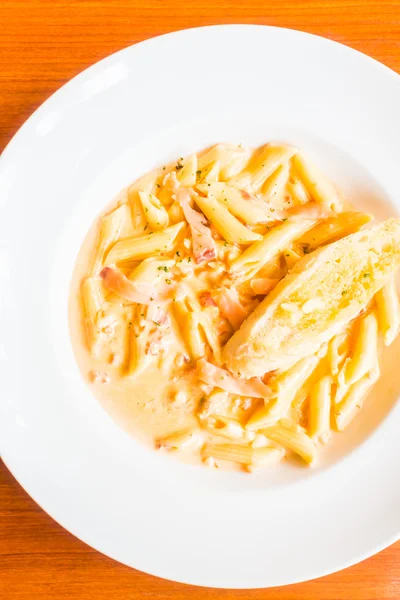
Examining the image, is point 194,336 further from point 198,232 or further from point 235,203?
point 235,203

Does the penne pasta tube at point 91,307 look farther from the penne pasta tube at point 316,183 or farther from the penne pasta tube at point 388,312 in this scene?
the penne pasta tube at point 388,312

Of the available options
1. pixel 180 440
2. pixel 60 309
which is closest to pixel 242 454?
pixel 180 440

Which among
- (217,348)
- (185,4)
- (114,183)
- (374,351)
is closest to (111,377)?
(217,348)

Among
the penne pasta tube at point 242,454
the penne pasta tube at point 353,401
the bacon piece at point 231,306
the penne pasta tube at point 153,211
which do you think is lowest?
the penne pasta tube at point 242,454

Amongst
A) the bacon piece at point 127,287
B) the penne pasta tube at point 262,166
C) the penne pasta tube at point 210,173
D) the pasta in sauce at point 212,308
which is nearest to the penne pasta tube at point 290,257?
the pasta in sauce at point 212,308

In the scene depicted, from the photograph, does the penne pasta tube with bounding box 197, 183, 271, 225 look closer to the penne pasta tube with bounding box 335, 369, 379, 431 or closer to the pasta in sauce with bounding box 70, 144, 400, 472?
the pasta in sauce with bounding box 70, 144, 400, 472

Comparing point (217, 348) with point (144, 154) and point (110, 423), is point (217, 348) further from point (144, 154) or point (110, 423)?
point (144, 154)

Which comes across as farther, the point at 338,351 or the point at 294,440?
the point at 338,351

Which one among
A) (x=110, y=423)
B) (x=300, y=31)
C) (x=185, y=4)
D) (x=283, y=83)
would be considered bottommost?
(x=110, y=423)
